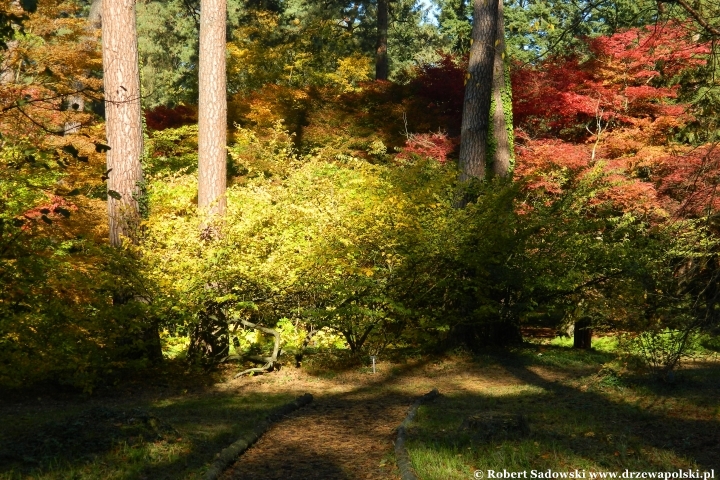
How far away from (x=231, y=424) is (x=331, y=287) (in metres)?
2.87

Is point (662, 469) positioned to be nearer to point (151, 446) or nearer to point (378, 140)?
point (151, 446)

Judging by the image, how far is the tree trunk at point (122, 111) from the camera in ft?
29.6

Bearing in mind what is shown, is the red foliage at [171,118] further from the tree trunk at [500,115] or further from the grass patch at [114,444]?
the grass patch at [114,444]

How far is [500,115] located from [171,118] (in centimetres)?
1014

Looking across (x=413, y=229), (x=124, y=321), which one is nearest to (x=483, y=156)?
(x=413, y=229)

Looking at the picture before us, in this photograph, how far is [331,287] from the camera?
8.70 m

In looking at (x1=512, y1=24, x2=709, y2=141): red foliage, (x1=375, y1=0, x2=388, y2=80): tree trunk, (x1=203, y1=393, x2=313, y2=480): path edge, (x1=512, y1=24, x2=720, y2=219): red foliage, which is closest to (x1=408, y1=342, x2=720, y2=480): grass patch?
(x1=203, y1=393, x2=313, y2=480): path edge

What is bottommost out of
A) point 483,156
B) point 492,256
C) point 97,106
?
point 492,256

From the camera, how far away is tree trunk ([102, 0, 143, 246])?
901 centimetres

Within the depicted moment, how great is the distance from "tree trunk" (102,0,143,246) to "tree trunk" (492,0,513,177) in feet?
26.3

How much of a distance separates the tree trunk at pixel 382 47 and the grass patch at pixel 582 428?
19.0 meters

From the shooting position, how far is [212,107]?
10500 millimetres

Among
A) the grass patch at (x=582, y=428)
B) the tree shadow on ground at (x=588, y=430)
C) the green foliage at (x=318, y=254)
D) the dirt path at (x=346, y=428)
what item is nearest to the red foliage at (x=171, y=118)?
the green foliage at (x=318, y=254)

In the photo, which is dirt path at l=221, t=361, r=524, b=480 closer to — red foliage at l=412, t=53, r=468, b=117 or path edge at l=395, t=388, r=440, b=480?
path edge at l=395, t=388, r=440, b=480
